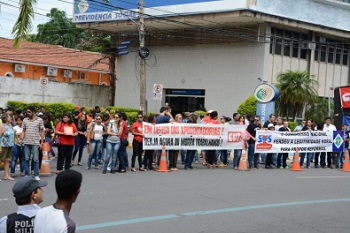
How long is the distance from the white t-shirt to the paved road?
439 cm

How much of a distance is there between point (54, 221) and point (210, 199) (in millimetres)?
7881

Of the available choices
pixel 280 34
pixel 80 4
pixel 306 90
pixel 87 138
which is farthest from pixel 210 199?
pixel 80 4

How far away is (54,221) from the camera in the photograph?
12.3 ft

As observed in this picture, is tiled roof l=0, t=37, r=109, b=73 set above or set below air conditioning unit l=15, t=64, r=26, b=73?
above

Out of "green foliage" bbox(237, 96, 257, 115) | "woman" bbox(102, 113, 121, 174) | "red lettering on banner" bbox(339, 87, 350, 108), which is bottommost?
"woman" bbox(102, 113, 121, 174)

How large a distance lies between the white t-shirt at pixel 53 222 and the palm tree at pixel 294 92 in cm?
2572

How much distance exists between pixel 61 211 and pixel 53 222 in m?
0.12

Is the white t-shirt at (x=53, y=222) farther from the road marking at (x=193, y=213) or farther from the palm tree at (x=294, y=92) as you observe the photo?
the palm tree at (x=294, y=92)

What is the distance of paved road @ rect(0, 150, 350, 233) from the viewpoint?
8.91 m

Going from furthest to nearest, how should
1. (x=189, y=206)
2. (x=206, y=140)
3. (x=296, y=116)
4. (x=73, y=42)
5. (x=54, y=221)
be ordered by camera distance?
(x=73, y=42)
(x=296, y=116)
(x=206, y=140)
(x=189, y=206)
(x=54, y=221)

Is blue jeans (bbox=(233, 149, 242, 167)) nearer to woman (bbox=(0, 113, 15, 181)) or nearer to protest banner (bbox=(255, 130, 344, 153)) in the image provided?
protest banner (bbox=(255, 130, 344, 153))

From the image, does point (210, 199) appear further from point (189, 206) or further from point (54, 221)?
point (54, 221)

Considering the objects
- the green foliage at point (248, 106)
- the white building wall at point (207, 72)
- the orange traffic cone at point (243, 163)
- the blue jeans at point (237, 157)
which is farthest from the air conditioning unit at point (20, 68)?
the orange traffic cone at point (243, 163)

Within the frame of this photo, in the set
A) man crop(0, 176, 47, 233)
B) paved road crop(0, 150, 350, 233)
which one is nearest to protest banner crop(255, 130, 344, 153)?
paved road crop(0, 150, 350, 233)
